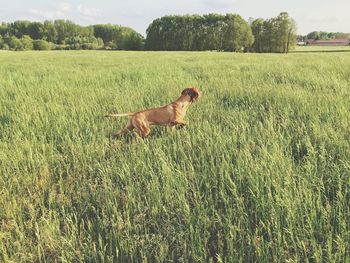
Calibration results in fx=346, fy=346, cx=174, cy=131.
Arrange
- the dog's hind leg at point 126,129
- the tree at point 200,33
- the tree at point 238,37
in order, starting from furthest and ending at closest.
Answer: the tree at point 200,33 < the tree at point 238,37 < the dog's hind leg at point 126,129

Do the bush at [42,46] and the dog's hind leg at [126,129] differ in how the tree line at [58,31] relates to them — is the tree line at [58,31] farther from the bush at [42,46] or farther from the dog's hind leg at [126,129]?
the dog's hind leg at [126,129]

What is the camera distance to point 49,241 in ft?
6.73

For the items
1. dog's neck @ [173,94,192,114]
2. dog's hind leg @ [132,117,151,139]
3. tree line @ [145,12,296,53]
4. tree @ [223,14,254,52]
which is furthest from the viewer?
tree line @ [145,12,296,53]

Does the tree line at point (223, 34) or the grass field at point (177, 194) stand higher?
the tree line at point (223, 34)

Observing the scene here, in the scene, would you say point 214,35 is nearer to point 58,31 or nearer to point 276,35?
point 276,35

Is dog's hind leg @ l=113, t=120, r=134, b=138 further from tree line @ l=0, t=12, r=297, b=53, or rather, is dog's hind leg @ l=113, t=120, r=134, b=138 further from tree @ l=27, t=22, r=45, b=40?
tree @ l=27, t=22, r=45, b=40

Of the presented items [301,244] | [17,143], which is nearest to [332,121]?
[301,244]

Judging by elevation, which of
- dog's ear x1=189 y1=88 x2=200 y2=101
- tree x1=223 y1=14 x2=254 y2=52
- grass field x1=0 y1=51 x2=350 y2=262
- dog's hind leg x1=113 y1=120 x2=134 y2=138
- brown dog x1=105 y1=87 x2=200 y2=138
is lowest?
grass field x1=0 y1=51 x2=350 y2=262

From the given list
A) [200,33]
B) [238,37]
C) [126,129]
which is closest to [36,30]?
[200,33]

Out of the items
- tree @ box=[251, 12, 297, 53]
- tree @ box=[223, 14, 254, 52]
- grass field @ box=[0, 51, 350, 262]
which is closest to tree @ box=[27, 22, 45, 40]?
tree @ box=[223, 14, 254, 52]

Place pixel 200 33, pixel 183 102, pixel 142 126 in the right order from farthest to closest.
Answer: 1. pixel 200 33
2. pixel 183 102
3. pixel 142 126

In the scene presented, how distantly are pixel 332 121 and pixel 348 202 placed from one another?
1.84 meters

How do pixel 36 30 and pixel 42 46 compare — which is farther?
pixel 36 30

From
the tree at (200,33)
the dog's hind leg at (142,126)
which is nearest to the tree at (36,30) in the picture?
the tree at (200,33)
